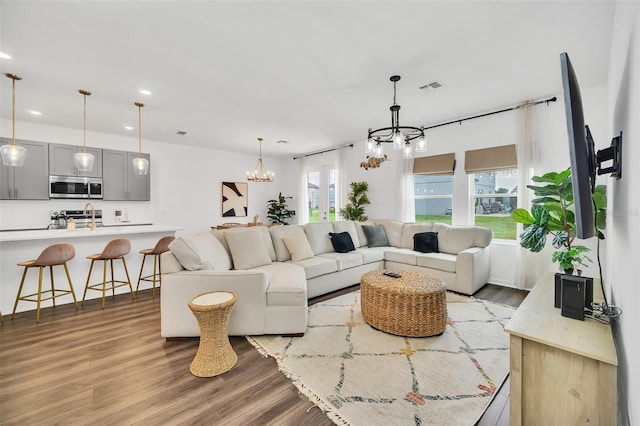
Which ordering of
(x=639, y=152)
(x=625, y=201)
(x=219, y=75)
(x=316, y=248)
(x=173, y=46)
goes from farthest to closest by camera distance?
(x=316, y=248) < (x=219, y=75) < (x=173, y=46) < (x=625, y=201) < (x=639, y=152)

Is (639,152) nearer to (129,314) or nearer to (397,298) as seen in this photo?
(397,298)

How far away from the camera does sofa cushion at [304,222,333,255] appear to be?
4.28 m

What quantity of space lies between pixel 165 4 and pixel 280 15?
2.74 ft

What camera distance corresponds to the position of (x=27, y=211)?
468cm

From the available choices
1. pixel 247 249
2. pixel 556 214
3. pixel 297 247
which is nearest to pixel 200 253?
pixel 247 249

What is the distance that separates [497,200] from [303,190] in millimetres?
4909

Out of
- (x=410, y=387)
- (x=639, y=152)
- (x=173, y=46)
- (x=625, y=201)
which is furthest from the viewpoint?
(x=173, y=46)

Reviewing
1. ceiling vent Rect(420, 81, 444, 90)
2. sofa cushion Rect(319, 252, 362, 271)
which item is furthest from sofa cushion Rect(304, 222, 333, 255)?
ceiling vent Rect(420, 81, 444, 90)

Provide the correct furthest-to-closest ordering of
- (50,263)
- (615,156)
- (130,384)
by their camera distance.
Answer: (50,263), (130,384), (615,156)

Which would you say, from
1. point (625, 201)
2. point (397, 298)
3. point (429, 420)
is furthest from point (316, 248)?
point (625, 201)

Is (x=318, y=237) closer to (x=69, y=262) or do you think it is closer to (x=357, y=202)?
(x=357, y=202)

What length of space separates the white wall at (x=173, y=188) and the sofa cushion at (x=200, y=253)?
12.5 feet

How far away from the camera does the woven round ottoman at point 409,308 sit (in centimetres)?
253

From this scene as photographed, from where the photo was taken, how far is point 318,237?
4.39m
